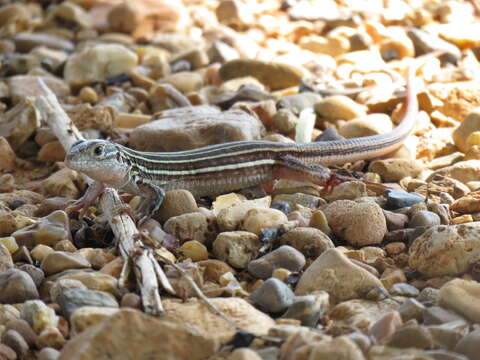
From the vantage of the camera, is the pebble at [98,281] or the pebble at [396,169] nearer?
the pebble at [98,281]

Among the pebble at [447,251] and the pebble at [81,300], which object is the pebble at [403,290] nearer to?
the pebble at [447,251]

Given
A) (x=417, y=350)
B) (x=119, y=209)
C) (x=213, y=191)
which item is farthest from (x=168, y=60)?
(x=417, y=350)

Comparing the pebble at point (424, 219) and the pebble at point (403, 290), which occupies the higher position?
the pebble at point (403, 290)

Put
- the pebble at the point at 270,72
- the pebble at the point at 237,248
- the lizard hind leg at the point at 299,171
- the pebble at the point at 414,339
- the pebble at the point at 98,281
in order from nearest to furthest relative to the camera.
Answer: the pebble at the point at 414,339
the pebble at the point at 98,281
the pebble at the point at 237,248
the lizard hind leg at the point at 299,171
the pebble at the point at 270,72

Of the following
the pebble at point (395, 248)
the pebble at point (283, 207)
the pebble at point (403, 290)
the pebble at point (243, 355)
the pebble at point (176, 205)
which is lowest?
the pebble at point (283, 207)

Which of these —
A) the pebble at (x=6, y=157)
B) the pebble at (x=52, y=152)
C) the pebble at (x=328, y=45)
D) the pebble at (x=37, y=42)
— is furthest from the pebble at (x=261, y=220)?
the pebble at (x=37, y=42)

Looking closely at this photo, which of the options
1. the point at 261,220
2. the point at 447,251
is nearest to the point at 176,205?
the point at 261,220

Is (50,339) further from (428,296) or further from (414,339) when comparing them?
(428,296)

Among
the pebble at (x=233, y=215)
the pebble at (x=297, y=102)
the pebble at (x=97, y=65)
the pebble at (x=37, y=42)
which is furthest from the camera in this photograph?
the pebble at (x=37, y=42)
